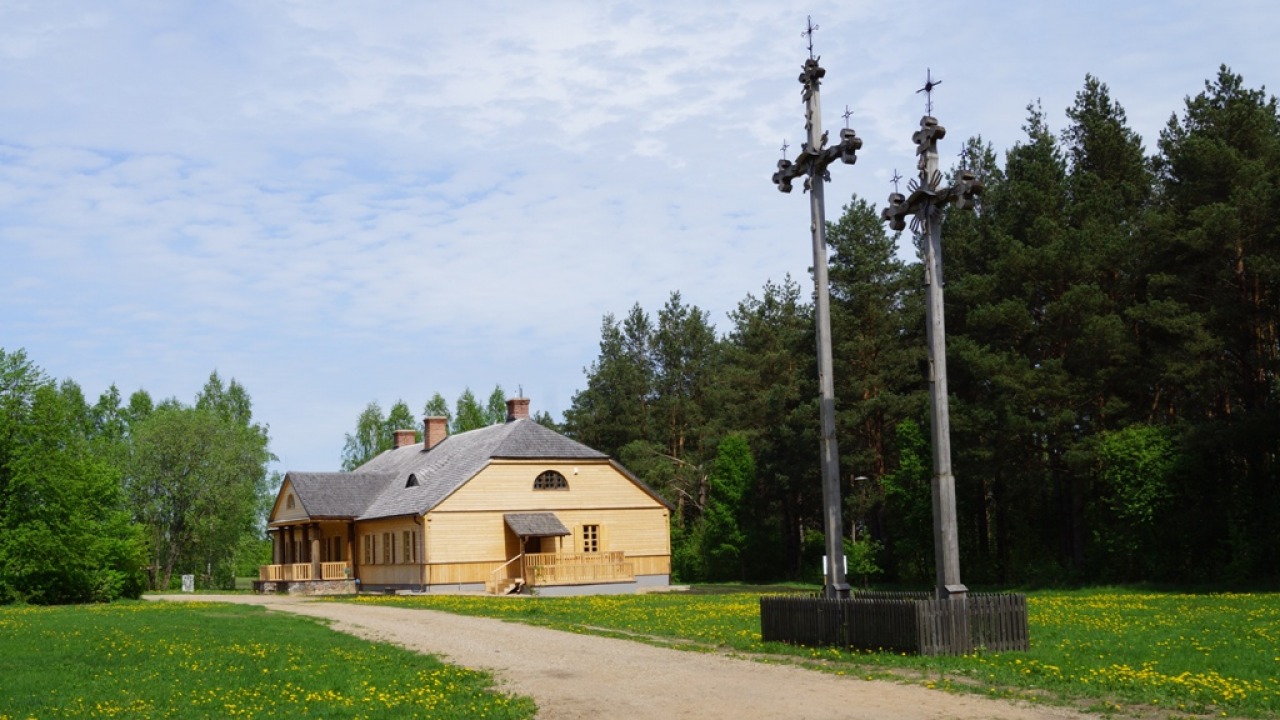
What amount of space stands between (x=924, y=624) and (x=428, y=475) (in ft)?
113

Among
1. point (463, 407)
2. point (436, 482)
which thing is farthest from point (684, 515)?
point (463, 407)

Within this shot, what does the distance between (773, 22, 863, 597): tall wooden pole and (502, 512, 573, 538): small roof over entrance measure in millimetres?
24608

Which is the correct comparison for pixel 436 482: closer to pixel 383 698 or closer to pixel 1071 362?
pixel 1071 362

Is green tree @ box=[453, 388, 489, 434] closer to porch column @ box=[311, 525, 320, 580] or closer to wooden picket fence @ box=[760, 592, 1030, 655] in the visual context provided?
porch column @ box=[311, 525, 320, 580]

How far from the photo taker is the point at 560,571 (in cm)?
4044

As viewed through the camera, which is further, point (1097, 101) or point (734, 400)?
point (734, 400)

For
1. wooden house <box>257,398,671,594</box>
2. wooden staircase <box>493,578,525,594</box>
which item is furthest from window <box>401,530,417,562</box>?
wooden staircase <box>493,578,525,594</box>

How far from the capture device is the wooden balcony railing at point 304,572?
46.8m

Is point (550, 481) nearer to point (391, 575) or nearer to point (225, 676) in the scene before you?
point (391, 575)

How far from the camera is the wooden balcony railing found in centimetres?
4678

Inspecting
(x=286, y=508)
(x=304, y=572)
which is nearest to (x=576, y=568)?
(x=304, y=572)

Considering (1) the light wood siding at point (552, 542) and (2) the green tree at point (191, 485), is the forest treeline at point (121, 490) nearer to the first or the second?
(2) the green tree at point (191, 485)

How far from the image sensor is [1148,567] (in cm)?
3372

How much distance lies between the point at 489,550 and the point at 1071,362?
69.7 feet
